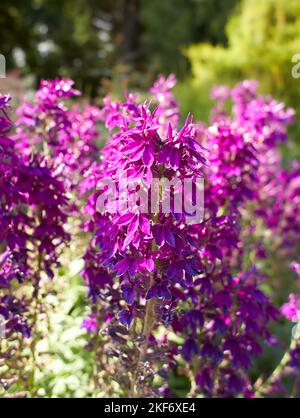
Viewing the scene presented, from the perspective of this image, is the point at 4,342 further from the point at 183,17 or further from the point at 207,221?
the point at 183,17

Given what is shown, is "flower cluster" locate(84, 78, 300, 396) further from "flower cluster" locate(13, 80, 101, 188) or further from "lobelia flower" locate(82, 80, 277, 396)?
"flower cluster" locate(13, 80, 101, 188)

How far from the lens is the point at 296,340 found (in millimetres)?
2676

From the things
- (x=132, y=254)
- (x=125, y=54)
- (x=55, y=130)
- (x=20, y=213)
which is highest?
(x=125, y=54)

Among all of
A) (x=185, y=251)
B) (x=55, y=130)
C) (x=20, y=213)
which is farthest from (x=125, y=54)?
(x=185, y=251)

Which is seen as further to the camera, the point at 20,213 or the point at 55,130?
the point at 55,130

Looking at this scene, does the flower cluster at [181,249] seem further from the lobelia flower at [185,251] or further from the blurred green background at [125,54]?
the blurred green background at [125,54]

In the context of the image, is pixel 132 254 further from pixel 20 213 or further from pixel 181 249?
pixel 20 213

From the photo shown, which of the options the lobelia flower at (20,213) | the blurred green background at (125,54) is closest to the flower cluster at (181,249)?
the lobelia flower at (20,213)

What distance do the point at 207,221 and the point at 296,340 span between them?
90cm

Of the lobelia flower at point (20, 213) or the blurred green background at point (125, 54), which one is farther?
the blurred green background at point (125, 54)

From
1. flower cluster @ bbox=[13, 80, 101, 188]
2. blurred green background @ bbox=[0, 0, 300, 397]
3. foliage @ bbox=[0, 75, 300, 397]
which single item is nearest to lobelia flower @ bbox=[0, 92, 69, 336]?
foliage @ bbox=[0, 75, 300, 397]

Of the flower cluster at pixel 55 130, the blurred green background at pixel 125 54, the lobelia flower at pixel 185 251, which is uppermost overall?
the blurred green background at pixel 125 54

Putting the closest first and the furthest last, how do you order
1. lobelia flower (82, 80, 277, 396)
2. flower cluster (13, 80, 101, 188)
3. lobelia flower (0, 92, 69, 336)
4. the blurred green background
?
lobelia flower (82, 80, 277, 396) → lobelia flower (0, 92, 69, 336) → flower cluster (13, 80, 101, 188) → the blurred green background
